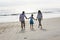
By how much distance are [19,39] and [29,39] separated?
756mm

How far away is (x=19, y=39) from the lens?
14984mm

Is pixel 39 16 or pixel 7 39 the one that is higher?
pixel 39 16

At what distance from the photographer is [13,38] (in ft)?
51.1

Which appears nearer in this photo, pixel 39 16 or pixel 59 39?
pixel 59 39

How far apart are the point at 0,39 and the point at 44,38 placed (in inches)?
118

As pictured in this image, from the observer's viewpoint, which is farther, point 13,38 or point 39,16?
point 39,16

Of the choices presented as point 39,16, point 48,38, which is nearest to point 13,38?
point 48,38

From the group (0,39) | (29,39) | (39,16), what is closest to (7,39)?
(0,39)

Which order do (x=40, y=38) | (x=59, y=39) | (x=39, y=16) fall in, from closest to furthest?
(x=59, y=39) < (x=40, y=38) < (x=39, y=16)

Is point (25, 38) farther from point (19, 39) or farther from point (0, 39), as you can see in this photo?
point (0, 39)

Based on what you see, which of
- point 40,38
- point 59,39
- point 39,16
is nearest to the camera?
point 59,39

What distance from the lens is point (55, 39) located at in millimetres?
13875

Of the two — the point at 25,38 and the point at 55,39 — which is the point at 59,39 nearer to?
the point at 55,39

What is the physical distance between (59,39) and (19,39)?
273cm
